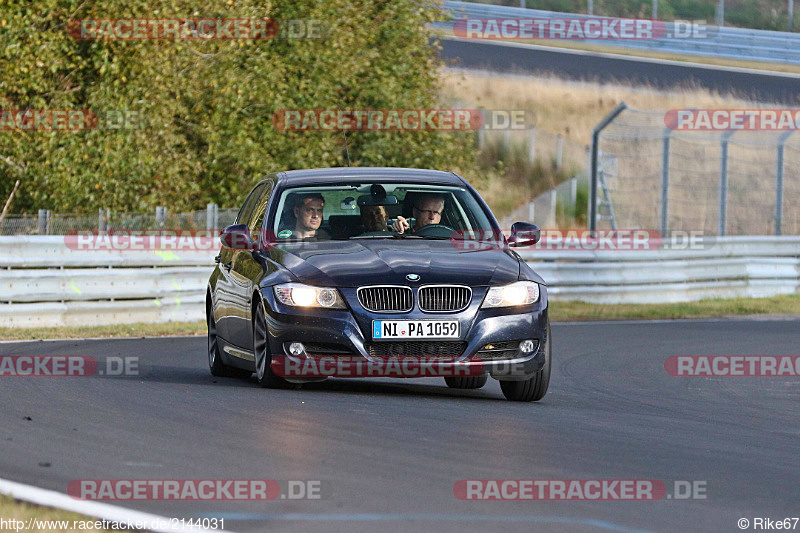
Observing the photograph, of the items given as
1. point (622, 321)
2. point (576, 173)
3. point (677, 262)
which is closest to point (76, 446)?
point (622, 321)

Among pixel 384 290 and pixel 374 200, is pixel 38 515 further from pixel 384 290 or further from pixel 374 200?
pixel 374 200

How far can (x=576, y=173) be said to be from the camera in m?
43.3

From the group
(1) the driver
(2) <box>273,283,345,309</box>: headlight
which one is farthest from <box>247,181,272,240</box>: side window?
(2) <box>273,283,345,309</box>: headlight

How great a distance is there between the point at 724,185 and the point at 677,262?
3064 mm

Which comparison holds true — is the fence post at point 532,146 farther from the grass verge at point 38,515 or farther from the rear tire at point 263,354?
the grass verge at point 38,515

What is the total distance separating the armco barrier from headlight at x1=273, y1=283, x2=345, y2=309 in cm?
829

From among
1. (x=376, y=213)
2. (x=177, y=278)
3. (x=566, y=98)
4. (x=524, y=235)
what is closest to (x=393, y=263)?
(x=376, y=213)

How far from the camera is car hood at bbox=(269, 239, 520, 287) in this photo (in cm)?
949

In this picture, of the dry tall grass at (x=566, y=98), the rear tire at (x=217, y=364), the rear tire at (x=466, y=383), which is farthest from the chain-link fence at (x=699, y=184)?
the rear tire at (x=466, y=383)

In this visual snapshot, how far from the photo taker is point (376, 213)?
10.6 meters

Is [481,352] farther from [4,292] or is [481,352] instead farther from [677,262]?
[677,262]

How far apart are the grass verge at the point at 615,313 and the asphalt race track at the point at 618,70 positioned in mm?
20840

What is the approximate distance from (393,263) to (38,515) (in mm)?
4404

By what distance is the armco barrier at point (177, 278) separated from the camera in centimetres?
1741
